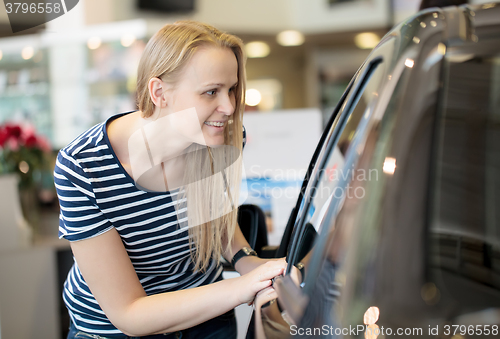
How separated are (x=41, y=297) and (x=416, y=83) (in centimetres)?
220

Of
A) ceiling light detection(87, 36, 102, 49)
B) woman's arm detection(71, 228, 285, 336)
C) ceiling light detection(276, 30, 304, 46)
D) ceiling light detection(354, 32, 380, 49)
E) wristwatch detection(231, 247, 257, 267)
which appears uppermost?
ceiling light detection(87, 36, 102, 49)

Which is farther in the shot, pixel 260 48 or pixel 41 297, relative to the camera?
pixel 260 48

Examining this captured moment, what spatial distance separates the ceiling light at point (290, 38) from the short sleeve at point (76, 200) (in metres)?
3.88

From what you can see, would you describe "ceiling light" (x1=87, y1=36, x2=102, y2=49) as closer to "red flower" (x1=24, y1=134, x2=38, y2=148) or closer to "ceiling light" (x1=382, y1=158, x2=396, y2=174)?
"red flower" (x1=24, y1=134, x2=38, y2=148)

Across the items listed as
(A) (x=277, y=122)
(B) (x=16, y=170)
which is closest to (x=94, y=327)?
(A) (x=277, y=122)

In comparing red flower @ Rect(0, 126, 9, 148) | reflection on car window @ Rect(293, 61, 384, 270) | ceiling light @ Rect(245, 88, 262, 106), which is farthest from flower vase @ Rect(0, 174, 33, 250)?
ceiling light @ Rect(245, 88, 262, 106)

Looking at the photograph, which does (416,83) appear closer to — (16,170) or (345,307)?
(345,307)

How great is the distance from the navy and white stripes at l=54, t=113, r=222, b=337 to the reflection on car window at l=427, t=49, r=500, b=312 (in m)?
0.61

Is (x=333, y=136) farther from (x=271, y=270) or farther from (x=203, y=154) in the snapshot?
(x=203, y=154)

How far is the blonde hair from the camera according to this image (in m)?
0.84

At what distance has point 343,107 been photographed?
0.60m

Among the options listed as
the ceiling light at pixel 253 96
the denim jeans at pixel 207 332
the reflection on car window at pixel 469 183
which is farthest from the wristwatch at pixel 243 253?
the ceiling light at pixel 253 96

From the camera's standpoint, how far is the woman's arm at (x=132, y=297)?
757 millimetres

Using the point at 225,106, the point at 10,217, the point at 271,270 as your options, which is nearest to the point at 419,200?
the point at 271,270
